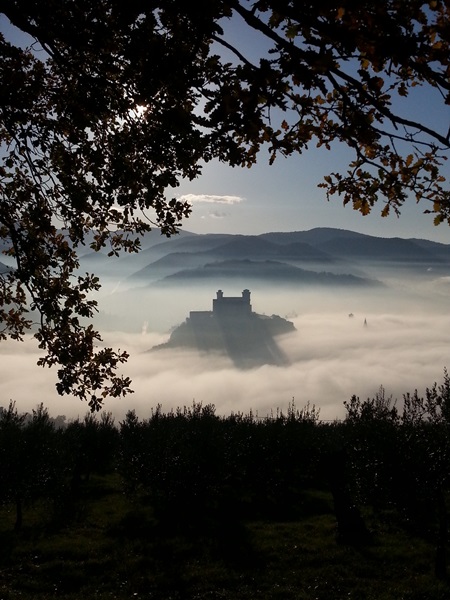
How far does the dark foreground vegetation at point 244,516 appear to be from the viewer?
18.6 m

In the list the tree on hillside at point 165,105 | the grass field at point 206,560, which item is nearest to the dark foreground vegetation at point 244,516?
the grass field at point 206,560

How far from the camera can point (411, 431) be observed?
2141cm

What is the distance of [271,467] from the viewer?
33.9 metres

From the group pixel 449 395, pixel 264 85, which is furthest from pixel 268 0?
pixel 449 395

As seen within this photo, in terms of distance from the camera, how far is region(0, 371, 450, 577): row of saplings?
20.2 m

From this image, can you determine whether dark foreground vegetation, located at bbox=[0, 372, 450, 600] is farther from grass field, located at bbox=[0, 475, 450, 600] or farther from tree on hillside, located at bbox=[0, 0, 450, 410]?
tree on hillside, located at bbox=[0, 0, 450, 410]

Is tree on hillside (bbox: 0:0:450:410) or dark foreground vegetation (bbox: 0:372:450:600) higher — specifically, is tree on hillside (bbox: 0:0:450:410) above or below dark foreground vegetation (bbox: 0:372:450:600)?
above

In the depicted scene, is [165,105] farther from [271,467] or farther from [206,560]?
[271,467]

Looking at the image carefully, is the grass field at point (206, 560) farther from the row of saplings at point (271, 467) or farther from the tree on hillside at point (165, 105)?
the tree on hillside at point (165, 105)

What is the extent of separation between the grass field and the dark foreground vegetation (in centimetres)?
8

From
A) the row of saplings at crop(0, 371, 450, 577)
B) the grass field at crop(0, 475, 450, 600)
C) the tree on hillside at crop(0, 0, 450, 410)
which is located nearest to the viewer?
the tree on hillside at crop(0, 0, 450, 410)

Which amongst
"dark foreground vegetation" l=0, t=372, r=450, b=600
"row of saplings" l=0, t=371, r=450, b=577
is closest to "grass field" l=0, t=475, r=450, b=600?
"dark foreground vegetation" l=0, t=372, r=450, b=600

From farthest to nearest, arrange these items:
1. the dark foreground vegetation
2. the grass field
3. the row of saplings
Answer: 1. the row of saplings
2. the dark foreground vegetation
3. the grass field

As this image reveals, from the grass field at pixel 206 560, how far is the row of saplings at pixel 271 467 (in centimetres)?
111
